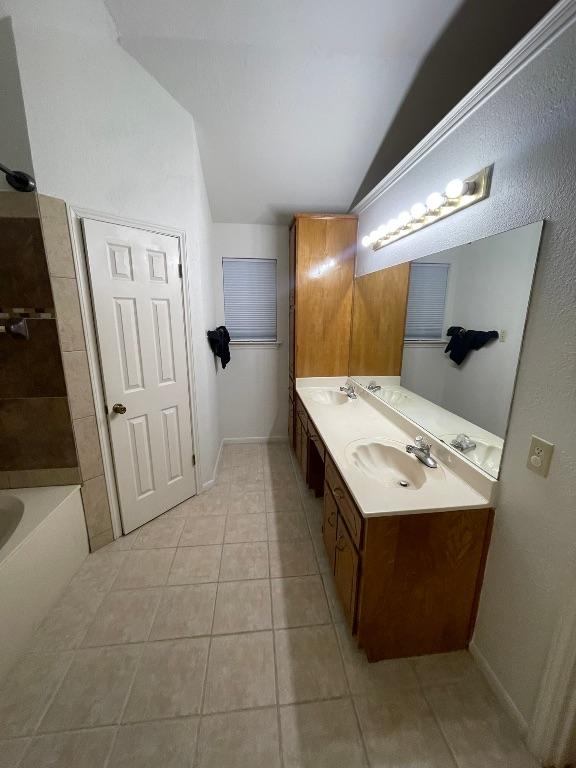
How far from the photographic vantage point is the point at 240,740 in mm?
1053

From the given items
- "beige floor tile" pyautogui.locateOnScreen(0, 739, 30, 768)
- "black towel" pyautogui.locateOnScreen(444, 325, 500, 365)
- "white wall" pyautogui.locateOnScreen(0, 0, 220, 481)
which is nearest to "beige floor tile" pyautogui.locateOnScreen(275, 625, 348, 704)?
"beige floor tile" pyautogui.locateOnScreen(0, 739, 30, 768)

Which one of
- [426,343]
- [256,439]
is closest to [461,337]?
[426,343]

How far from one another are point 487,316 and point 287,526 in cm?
179

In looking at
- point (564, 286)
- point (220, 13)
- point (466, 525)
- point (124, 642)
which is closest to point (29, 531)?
point (124, 642)

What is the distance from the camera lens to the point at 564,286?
34.9 inches

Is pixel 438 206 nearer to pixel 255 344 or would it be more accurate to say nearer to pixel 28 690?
pixel 255 344

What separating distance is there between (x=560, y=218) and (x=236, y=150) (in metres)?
2.15

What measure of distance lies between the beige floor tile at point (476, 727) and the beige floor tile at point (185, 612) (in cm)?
103

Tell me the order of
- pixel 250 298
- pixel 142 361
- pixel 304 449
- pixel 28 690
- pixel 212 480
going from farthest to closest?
1. pixel 250 298
2. pixel 212 480
3. pixel 304 449
4. pixel 142 361
5. pixel 28 690

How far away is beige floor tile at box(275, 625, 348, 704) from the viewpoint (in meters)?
1.19

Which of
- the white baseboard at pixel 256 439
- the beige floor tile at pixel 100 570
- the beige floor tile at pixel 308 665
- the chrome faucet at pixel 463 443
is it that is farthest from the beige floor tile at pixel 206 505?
the chrome faucet at pixel 463 443

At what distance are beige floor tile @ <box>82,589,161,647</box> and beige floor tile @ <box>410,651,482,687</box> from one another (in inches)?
49.3

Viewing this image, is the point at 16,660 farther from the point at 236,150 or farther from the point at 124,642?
the point at 236,150

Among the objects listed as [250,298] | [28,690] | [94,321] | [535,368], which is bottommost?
[28,690]
